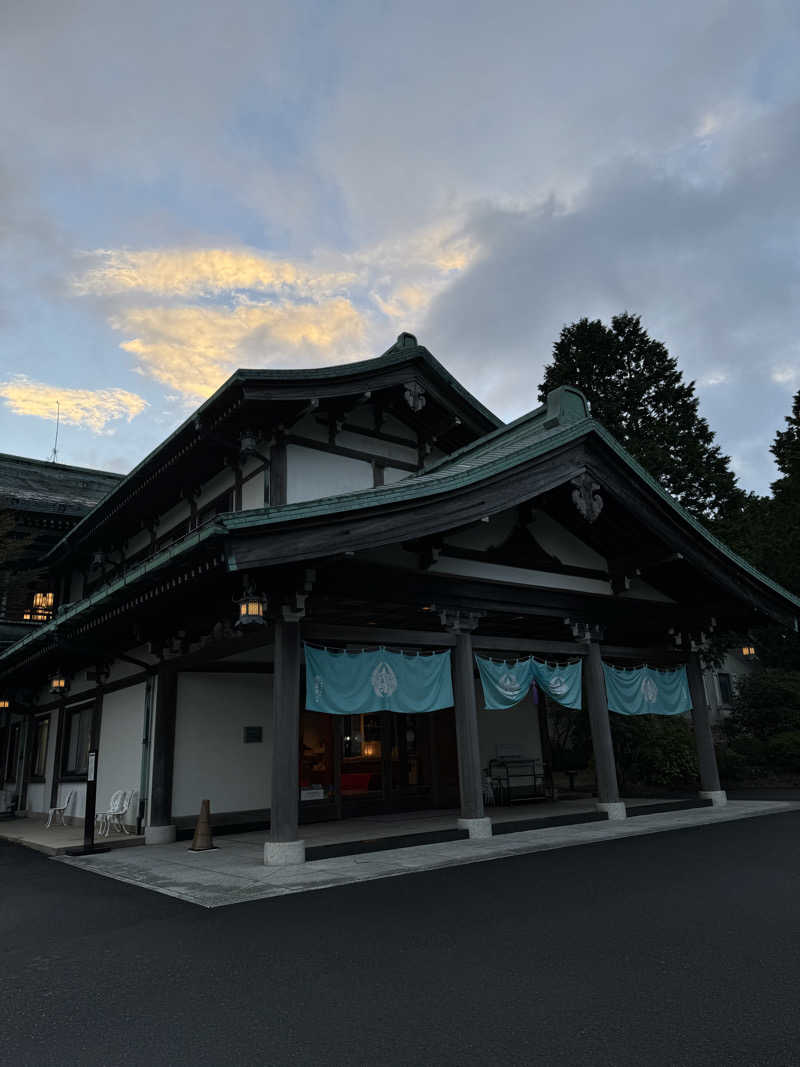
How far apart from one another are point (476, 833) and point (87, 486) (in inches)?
727

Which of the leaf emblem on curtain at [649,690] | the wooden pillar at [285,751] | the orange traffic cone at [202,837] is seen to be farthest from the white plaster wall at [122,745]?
the leaf emblem on curtain at [649,690]

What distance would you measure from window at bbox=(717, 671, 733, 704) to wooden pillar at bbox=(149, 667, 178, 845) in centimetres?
3027

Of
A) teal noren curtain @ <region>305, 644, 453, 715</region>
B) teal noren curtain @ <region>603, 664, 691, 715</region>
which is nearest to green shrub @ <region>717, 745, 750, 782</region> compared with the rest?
teal noren curtain @ <region>603, 664, 691, 715</region>

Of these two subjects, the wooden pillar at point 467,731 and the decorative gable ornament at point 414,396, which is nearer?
the wooden pillar at point 467,731

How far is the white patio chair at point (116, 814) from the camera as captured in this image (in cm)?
1323

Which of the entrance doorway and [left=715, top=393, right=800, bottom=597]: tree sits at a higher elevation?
[left=715, top=393, right=800, bottom=597]: tree

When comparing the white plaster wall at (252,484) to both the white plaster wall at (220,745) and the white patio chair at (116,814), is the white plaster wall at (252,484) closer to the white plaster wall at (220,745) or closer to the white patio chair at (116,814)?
the white plaster wall at (220,745)

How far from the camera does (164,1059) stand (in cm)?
349

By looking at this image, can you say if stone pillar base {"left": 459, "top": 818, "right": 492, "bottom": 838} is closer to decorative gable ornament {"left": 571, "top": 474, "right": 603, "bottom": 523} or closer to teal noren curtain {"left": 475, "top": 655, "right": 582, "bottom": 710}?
teal noren curtain {"left": 475, "top": 655, "right": 582, "bottom": 710}

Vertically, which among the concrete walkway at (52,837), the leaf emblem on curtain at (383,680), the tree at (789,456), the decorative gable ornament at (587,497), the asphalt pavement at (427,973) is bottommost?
A: the asphalt pavement at (427,973)

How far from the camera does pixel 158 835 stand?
11977 mm

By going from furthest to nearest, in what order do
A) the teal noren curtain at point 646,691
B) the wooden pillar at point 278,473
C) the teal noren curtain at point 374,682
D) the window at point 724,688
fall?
the window at point 724,688, the teal noren curtain at point 646,691, the wooden pillar at point 278,473, the teal noren curtain at point 374,682

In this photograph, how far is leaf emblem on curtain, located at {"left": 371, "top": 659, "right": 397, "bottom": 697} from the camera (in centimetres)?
1000

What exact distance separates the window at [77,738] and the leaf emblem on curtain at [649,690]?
12218 millimetres
